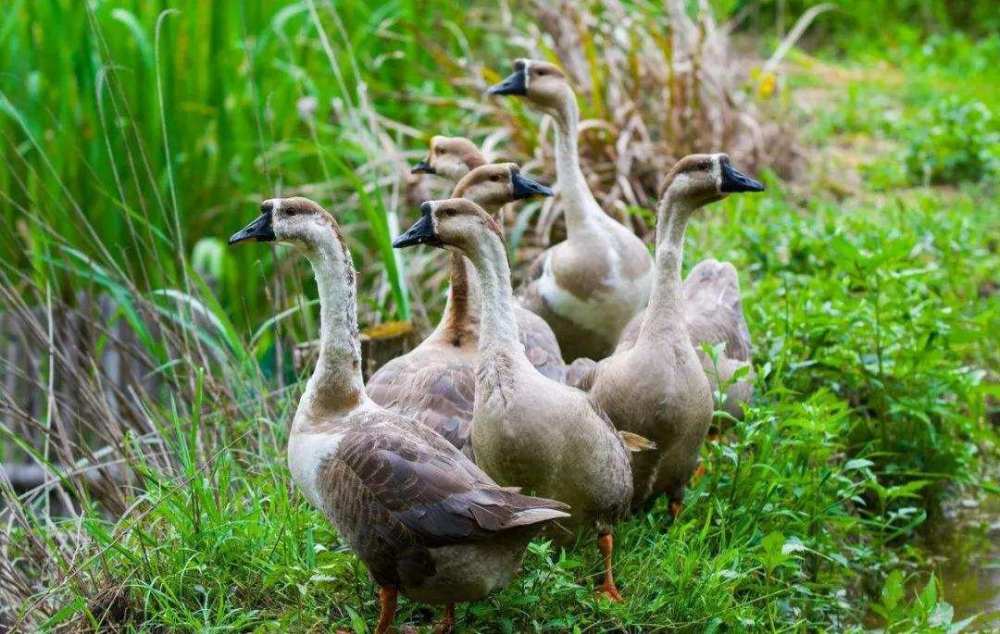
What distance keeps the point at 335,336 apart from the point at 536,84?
2085mm

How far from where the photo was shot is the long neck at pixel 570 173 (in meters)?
5.24

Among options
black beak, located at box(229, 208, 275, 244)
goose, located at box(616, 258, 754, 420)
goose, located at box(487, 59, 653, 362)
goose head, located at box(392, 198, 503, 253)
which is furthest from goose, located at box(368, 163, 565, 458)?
black beak, located at box(229, 208, 275, 244)

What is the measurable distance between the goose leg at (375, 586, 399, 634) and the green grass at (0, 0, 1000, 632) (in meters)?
0.22

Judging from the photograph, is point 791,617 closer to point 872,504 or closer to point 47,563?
point 872,504

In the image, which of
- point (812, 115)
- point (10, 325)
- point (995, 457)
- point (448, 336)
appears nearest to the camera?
point (448, 336)

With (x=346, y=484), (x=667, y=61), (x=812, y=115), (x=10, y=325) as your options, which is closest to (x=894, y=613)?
(x=346, y=484)

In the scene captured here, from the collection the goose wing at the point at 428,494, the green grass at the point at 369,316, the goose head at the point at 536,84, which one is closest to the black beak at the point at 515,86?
the goose head at the point at 536,84

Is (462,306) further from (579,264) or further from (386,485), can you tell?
(386,485)

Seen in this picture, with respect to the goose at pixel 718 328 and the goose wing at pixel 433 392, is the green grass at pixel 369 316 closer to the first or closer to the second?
the goose at pixel 718 328

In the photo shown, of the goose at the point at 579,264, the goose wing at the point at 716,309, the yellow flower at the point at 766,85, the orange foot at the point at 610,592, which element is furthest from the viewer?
the yellow flower at the point at 766,85

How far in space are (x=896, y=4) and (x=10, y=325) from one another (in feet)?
32.2

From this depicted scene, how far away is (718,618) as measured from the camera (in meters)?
3.59

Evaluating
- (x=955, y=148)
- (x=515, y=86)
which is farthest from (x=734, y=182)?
(x=955, y=148)

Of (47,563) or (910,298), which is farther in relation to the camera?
(910,298)
